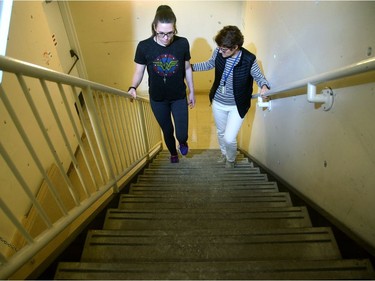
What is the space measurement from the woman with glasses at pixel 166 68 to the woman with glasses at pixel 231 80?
260 millimetres

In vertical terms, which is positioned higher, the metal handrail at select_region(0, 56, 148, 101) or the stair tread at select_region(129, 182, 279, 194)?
the metal handrail at select_region(0, 56, 148, 101)

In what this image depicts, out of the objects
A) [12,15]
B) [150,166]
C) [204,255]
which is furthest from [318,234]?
[12,15]

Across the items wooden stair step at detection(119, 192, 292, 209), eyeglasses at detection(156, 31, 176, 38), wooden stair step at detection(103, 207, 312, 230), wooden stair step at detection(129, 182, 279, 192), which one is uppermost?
eyeglasses at detection(156, 31, 176, 38)

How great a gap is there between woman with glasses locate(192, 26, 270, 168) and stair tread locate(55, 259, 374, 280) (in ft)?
3.99

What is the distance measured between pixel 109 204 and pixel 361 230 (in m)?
1.31

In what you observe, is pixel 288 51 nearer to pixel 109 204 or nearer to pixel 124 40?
pixel 109 204

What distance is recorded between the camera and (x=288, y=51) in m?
1.54

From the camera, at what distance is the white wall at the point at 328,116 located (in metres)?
0.82

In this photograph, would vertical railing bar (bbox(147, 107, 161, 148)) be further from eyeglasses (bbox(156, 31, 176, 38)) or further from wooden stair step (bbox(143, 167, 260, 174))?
eyeglasses (bbox(156, 31, 176, 38))

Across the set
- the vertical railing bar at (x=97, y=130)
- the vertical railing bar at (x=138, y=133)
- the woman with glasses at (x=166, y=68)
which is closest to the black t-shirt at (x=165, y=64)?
the woman with glasses at (x=166, y=68)

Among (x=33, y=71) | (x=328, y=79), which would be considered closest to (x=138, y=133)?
(x=33, y=71)

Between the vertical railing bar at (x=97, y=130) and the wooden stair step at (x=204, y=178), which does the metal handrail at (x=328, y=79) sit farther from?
the vertical railing bar at (x=97, y=130)

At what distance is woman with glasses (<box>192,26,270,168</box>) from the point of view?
1467mm

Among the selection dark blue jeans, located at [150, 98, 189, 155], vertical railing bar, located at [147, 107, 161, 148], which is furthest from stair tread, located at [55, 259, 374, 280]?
vertical railing bar, located at [147, 107, 161, 148]
